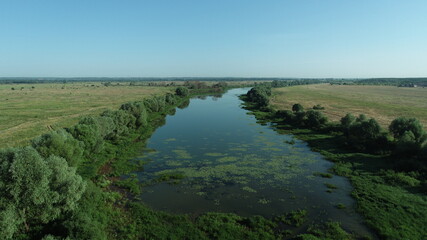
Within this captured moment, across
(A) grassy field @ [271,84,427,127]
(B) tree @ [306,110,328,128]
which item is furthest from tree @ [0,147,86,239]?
(A) grassy field @ [271,84,427,127]

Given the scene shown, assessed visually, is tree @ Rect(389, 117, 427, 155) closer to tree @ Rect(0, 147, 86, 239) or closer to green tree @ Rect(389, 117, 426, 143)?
green tree @ Rect(389, 117, 426, 143)

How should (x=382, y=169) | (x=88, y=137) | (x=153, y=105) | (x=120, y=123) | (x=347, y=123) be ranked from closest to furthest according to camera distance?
1. (x=382, y=169)
2. (x=88, y=137)
3. (x=120, y=123)
4. (x=347, y=123)
5. (x=153, y=105)

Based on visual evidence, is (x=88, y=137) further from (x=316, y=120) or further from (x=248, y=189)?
(x=316, y=120)

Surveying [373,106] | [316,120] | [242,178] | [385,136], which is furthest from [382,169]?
[373,106]

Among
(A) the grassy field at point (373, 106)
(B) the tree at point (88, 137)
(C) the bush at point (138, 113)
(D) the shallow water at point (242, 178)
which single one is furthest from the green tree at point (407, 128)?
(C) the bush at point (138, 113)

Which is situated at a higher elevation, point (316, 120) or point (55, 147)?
point (55, 147)

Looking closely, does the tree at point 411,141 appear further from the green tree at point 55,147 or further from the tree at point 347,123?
the green tree at point 55,147

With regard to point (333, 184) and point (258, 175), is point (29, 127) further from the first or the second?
point (333, 184)
